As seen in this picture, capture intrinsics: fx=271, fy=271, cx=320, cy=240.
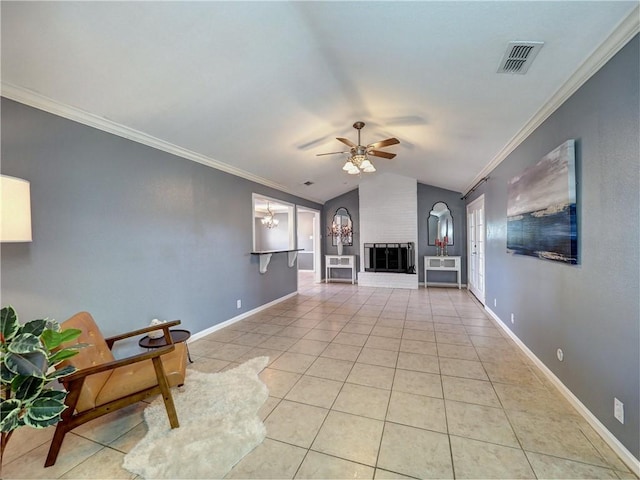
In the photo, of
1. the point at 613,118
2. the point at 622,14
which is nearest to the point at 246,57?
the point at 622,14

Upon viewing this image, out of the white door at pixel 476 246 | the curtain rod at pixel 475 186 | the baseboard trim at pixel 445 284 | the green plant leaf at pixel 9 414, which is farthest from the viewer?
the baseboard trim at pixel 445 284

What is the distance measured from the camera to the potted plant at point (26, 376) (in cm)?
125

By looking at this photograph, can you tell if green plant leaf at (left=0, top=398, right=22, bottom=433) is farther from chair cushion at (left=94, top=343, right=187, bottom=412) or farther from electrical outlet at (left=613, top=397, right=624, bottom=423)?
electrical outlet at (left=613, top=397, right=624, bottom=423)

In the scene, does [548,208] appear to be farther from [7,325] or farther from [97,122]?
[97,122]

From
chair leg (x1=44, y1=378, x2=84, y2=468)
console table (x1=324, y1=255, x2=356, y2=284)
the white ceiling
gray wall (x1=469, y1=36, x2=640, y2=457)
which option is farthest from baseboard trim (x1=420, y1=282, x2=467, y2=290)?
chair leg (x1=44, y1=378, x2=84, y2=468)

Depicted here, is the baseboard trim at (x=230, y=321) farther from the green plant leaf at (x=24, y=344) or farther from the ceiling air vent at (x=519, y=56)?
the ceiling air vent at (x=519, y=56)

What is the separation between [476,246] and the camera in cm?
595

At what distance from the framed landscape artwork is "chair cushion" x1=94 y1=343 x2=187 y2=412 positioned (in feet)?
10.4

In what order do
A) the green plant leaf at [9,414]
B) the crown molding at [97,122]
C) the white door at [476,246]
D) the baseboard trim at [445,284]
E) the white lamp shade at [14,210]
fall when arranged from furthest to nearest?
the baseboard trim at [445,284] → the white door at [476,246] → the crown molding at [97,122] → the white lamp shade at [14,210] → the green plant leaf at [9,414]

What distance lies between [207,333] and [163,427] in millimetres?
1950

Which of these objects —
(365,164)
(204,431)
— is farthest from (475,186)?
(204,431)

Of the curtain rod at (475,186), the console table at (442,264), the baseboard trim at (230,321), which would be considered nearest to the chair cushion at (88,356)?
the baseboard trim at (230,321)

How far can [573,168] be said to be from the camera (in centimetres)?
205

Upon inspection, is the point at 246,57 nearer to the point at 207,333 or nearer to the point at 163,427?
the point at 163,427
